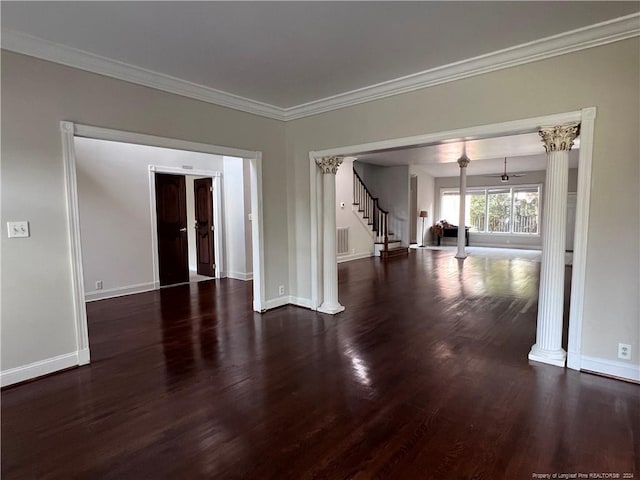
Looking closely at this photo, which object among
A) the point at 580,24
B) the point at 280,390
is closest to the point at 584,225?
the point at 580,24

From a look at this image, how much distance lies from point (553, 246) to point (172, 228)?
20.0 feet

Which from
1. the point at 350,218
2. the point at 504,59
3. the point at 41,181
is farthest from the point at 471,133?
the point at 350,218

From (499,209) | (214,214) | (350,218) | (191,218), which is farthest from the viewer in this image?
(499,209)

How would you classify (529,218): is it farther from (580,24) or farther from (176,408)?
(176,408)

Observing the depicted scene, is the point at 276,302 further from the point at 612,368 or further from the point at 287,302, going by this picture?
the point at 612,368

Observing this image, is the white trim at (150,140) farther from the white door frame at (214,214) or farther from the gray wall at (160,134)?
the white door frame at (214,214)

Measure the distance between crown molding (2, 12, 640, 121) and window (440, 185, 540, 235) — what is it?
10.5m

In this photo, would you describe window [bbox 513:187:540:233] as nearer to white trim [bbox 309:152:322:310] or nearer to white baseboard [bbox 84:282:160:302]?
white trim [bbox 309:152:322:310]

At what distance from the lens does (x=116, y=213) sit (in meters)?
5.86

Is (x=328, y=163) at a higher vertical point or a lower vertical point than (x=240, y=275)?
higher

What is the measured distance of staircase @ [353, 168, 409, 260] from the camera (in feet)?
33.7

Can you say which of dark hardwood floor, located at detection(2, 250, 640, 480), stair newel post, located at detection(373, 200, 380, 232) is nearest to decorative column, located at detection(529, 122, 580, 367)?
dark hardwood floor, located at detection(2, 250, 640, 480)

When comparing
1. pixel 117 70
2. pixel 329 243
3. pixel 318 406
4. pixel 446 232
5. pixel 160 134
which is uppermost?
pixel 117 70

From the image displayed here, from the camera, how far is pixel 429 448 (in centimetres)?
211
